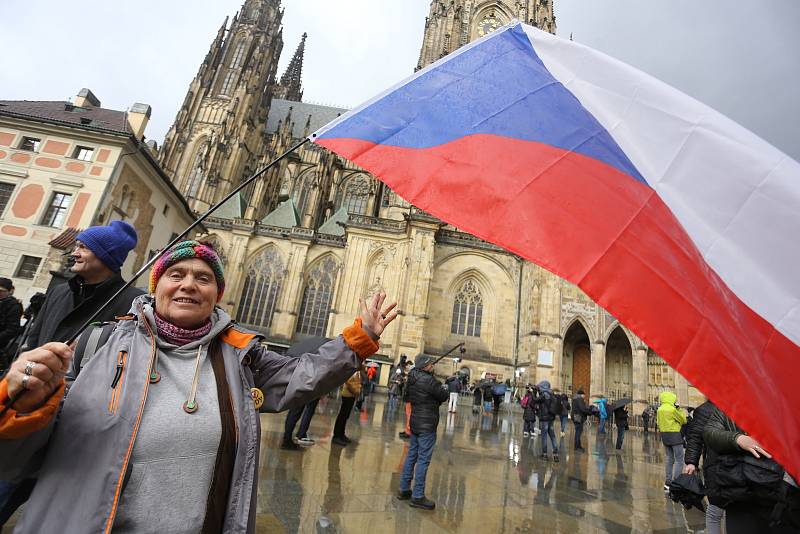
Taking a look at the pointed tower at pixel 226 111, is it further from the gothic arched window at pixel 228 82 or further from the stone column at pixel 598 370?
the stone column at pixel 598 370

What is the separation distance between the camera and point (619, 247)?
1.83 m

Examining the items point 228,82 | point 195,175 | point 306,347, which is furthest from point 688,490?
point 228,82

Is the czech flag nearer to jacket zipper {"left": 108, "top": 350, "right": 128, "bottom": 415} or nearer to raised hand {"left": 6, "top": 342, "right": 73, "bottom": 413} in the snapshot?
jacket zipper {"left": 108, "top": 350, "right": 128, "bottom": 415}

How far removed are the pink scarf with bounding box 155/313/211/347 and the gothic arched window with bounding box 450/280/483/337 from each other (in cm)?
2125

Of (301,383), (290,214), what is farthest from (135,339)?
(290,214)

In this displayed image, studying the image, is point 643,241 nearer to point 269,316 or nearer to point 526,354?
point 526,354

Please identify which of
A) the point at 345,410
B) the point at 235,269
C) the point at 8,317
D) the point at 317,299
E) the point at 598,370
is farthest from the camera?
the point at 235,269

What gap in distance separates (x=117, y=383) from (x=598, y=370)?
2281 cm

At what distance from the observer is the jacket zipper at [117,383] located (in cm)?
118

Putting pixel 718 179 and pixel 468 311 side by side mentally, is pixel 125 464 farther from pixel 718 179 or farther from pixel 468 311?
pixel 468 311

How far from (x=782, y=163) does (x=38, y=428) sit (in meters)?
3.05

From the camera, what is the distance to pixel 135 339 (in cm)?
136

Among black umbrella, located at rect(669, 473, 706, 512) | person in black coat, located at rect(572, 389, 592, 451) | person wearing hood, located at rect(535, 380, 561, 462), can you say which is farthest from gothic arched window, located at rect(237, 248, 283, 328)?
black umbrella, located at rect(669, 473, 706, 512)

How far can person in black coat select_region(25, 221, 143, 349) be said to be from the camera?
2.29 metres
